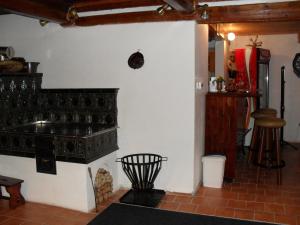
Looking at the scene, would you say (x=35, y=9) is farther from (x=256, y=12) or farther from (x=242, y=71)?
(x=242, y=71)

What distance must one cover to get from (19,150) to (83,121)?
2.73ft

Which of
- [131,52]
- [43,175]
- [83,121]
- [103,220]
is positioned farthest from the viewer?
[83,121]

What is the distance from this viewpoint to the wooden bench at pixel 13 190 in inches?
131

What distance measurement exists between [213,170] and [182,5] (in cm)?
203

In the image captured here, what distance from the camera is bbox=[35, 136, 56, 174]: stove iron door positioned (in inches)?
131

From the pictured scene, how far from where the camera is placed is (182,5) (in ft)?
9.38

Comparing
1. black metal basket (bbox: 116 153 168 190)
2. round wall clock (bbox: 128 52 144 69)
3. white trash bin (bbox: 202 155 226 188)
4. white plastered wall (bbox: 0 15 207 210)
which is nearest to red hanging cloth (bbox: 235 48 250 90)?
white plastered wall (bbox: 0 15 207 210)

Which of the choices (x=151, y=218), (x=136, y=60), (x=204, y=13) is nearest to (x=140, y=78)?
(x=136, y=60)

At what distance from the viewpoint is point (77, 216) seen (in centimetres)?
316

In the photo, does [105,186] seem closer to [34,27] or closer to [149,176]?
[149,176]

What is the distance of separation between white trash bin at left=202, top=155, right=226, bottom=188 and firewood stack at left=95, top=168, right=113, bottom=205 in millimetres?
1187

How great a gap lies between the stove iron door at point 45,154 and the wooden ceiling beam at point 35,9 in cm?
128

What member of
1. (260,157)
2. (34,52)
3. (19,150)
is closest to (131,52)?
(34,52)

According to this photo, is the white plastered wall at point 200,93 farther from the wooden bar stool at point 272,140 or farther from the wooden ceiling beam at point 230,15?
the wooden bar stool at point 272,140
